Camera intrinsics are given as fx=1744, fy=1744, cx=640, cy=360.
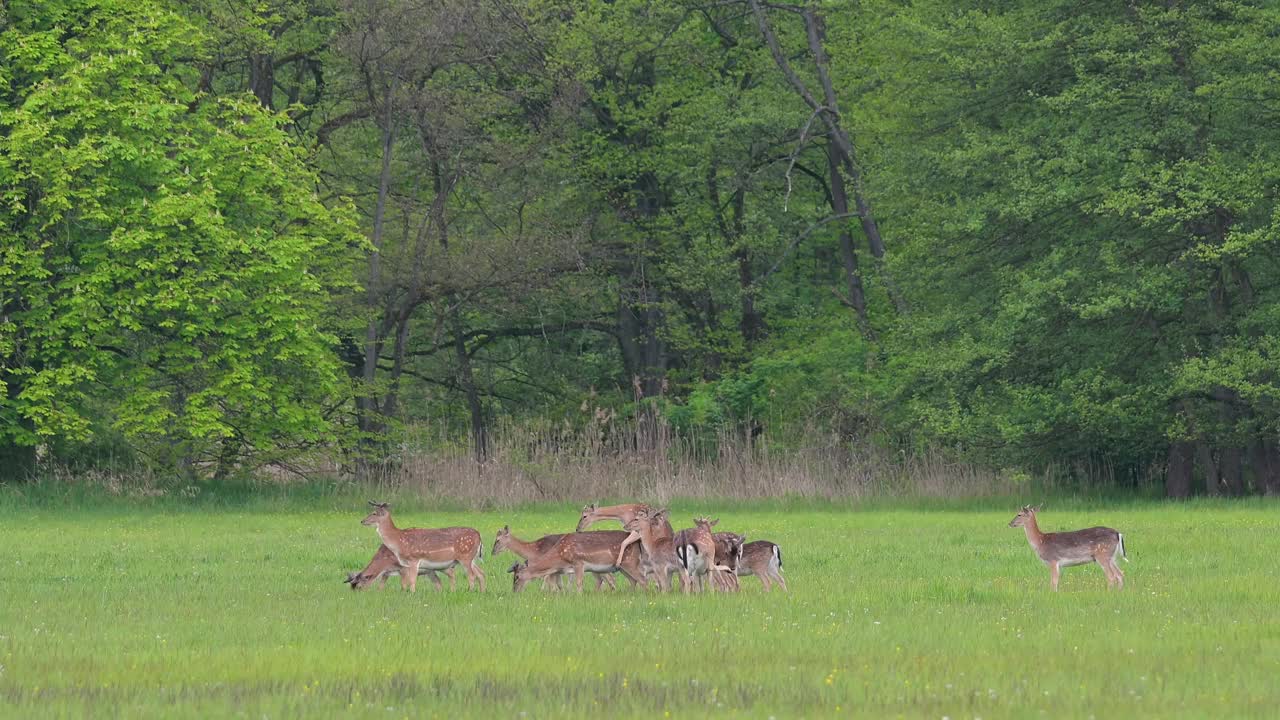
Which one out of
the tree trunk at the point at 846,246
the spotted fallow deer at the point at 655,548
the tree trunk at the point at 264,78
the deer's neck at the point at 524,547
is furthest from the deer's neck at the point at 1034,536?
the tree trunk at the point at 264,78

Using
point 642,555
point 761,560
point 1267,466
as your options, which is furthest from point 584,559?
point 1267,466

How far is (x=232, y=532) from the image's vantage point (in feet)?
92.7

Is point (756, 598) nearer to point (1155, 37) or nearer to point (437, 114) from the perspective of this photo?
point (1155, 37)

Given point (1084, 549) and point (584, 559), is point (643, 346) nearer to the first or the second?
point (584, 559)

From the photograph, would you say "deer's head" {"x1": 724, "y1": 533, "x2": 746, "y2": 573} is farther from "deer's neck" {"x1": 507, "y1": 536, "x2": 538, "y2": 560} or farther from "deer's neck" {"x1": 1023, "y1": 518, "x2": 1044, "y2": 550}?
"deer's neck" {"x1": 1023, "y1": 518, "x2": 1044, "y2": 550}

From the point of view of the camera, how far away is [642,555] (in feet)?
58.5

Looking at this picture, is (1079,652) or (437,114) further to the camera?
(437,114)

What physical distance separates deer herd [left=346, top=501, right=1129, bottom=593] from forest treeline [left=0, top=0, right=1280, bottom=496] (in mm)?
15898

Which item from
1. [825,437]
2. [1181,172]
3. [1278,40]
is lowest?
[825,437]

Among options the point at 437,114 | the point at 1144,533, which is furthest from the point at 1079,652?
the point at 437,114

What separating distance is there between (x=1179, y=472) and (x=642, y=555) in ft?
72.3

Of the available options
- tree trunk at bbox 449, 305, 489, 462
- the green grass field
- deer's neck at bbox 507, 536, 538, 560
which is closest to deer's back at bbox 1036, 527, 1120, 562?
the green grass field

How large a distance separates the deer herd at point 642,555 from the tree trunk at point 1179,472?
758 inches

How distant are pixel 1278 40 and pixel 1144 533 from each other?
12526mm
